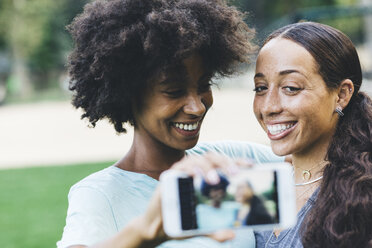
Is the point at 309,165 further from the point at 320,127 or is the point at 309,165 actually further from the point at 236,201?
the point at 236,201

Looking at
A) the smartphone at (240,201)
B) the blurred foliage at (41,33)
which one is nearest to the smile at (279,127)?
the smartphone at (240,201)

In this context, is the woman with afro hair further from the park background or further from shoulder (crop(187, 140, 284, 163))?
the park background

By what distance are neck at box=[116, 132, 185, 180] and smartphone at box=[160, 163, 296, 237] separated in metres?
0.96

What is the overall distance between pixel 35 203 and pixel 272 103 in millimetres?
6944

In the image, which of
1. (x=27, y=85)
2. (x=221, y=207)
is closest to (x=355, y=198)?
(x=221, y=207)

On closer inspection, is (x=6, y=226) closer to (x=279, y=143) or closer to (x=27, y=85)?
(x=279, y=143)

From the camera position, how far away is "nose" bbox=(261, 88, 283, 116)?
7.72 feet

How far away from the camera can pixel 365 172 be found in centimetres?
225

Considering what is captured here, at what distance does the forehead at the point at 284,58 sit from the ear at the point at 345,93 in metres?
0.19

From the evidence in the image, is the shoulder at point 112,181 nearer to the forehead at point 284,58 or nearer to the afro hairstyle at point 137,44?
the afro hairstyle at point 137,44

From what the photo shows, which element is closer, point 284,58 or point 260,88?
point 284,58

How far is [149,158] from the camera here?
257cm

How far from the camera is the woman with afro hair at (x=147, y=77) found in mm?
2270

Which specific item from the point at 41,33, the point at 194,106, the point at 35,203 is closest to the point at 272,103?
the point at 194,106
